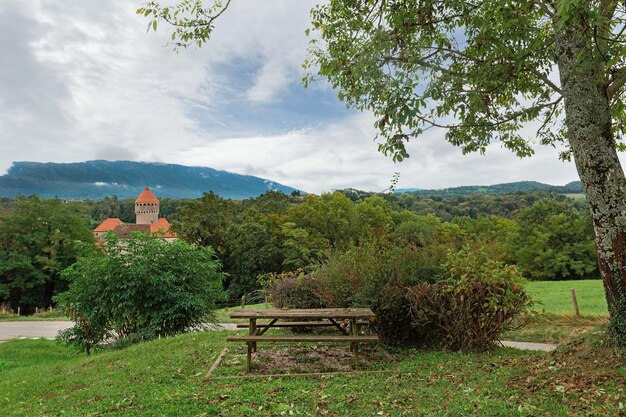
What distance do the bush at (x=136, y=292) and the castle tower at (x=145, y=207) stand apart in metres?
104

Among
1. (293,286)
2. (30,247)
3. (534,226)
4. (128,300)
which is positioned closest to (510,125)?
(293,286)

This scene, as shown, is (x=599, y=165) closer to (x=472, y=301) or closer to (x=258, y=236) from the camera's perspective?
(x=472, y=301)

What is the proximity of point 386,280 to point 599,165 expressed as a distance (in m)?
3.83

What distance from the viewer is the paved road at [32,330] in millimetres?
19388

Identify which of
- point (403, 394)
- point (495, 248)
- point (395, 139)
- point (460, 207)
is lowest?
point (403, 394)

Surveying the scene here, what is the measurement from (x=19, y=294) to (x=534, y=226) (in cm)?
5097

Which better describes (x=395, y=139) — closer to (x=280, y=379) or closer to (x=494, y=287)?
(x=494, y=287)

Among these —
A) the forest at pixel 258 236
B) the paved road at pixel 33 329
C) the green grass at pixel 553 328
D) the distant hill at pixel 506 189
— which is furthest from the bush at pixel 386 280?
the distant hill at pixel 506 189

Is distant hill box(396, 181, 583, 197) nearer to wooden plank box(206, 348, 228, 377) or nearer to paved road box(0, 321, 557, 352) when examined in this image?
paved road box(0, 321, 557, 352)

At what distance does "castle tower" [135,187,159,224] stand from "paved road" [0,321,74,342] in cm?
8873

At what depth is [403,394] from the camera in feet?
15.9

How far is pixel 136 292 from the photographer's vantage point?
34.0 ft

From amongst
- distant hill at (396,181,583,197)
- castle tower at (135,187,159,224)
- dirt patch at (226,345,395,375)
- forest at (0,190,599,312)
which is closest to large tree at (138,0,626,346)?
dirt patch at (226,345,395,375)

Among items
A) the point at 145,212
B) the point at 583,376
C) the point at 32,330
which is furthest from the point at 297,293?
the point at 145,212
